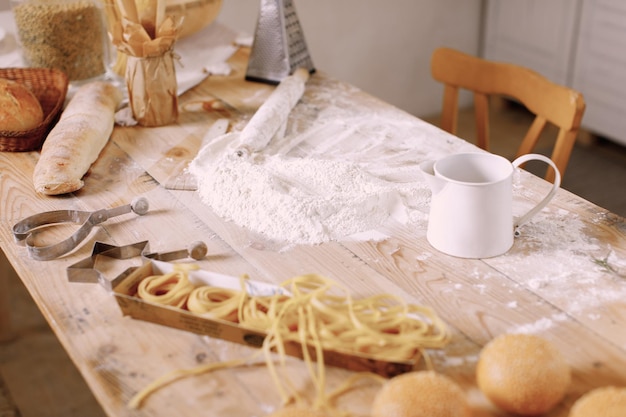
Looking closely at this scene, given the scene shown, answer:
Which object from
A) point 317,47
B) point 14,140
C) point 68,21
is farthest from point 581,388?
point 317,47

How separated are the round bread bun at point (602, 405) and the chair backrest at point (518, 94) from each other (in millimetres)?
801

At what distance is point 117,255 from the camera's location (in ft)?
3.52

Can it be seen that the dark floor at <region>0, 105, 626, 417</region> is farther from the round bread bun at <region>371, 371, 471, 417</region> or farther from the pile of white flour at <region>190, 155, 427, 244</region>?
the round bread bun at <region>371, 371, 471, 417</region>

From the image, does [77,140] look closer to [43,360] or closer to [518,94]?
[518,94]

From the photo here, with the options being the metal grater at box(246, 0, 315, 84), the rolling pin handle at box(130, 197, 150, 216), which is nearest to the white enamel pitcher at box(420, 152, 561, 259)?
the rolling pin handle at box(130, 197, 150, 216)

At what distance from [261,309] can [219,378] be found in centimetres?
11

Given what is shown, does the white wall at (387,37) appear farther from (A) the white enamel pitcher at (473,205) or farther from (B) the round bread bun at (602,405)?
(B) the round bread bun at (602,405)

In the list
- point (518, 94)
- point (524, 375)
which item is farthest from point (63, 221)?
point (518, 94)

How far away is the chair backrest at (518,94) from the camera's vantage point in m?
1.43

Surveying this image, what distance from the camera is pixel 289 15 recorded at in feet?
5.60

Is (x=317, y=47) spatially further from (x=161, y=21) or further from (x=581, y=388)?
(x=581, y=388)

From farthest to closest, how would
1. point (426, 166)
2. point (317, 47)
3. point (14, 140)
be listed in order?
point (317, 47), point (14, 140), point (426, 166)

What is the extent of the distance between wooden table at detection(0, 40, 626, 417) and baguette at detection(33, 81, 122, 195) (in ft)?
0.09

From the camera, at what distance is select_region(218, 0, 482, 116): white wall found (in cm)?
313
